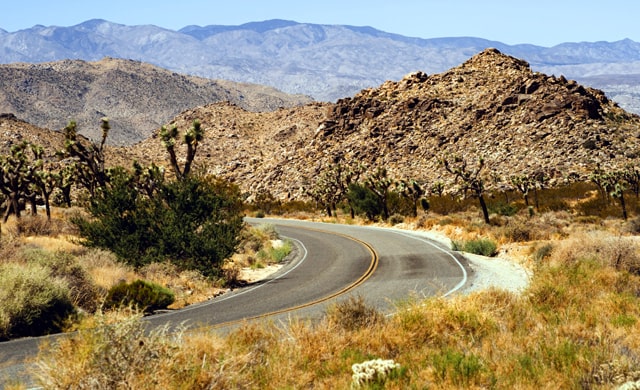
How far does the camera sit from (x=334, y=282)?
18219 mm

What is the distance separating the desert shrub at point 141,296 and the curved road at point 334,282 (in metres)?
0.69

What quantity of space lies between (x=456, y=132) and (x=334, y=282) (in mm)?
66867

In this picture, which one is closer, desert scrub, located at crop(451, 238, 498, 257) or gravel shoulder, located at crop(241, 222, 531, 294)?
gravel shoulder, located at crop(241, 222, 531, 294)

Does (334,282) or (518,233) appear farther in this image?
(518,233)

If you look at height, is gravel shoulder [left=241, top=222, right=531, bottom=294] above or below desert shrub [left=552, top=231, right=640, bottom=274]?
below

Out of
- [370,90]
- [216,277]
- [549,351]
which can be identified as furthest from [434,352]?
[370,90]

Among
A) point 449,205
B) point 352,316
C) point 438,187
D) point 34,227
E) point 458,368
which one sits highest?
point 458,368

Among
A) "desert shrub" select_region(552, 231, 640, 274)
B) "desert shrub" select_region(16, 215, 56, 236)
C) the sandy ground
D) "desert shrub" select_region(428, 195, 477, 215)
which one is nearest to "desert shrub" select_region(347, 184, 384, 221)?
"desert shrub" select_region(428, 195, 477, 215)

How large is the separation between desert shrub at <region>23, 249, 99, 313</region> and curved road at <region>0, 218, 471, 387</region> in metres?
2.09

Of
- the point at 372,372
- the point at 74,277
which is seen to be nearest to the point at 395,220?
the point at 74,277

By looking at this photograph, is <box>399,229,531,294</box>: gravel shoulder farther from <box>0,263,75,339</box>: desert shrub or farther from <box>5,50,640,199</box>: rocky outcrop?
A: <box>5,50,640,199</box>: rocky outcrop

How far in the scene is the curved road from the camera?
42.0 feet

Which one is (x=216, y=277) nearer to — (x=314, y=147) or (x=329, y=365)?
(x=329, y=365)

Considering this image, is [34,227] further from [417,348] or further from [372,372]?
[372,372]
